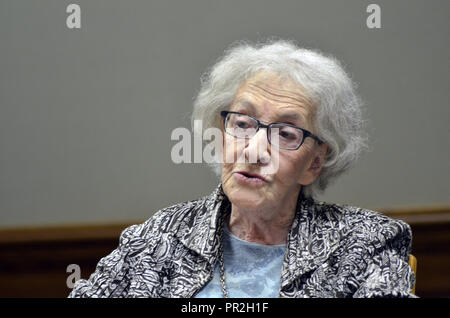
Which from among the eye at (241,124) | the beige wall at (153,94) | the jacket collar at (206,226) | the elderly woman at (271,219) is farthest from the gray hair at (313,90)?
the beige wall at (153,94)

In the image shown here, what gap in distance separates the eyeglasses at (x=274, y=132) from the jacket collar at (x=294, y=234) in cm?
23

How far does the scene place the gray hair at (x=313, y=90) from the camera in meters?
1.98

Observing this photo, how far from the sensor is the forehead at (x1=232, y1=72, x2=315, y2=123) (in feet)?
6.38

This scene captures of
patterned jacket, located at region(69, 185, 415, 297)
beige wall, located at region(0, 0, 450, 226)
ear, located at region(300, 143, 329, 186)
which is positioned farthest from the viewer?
beige wall, located at region(0, 0, 450, 226)

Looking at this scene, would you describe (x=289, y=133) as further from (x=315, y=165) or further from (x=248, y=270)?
(x=248, y=270)

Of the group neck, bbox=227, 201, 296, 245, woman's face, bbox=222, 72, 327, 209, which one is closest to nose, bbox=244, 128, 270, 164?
woman's face, bbox=222, 72, 327, 209

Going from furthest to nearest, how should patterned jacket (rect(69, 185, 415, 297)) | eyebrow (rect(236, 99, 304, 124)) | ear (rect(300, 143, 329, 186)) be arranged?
ear (rect(300, 143, 329, 186))
eyebrow (rect(236, 99, 304, 124))
patterned jacket (rect(69, 185, 415, 297))

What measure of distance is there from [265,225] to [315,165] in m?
0.27

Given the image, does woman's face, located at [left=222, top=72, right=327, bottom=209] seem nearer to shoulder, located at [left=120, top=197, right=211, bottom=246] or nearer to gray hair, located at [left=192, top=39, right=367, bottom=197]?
gray hair, located at [left=192, top=39, right=367, bottom=197]

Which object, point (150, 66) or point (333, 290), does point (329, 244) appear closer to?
point (333, 290)

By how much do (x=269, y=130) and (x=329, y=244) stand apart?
393mm

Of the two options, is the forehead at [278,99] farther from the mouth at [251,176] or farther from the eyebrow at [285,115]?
the mouth at [251,176]

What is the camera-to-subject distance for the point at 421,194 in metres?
3.25
